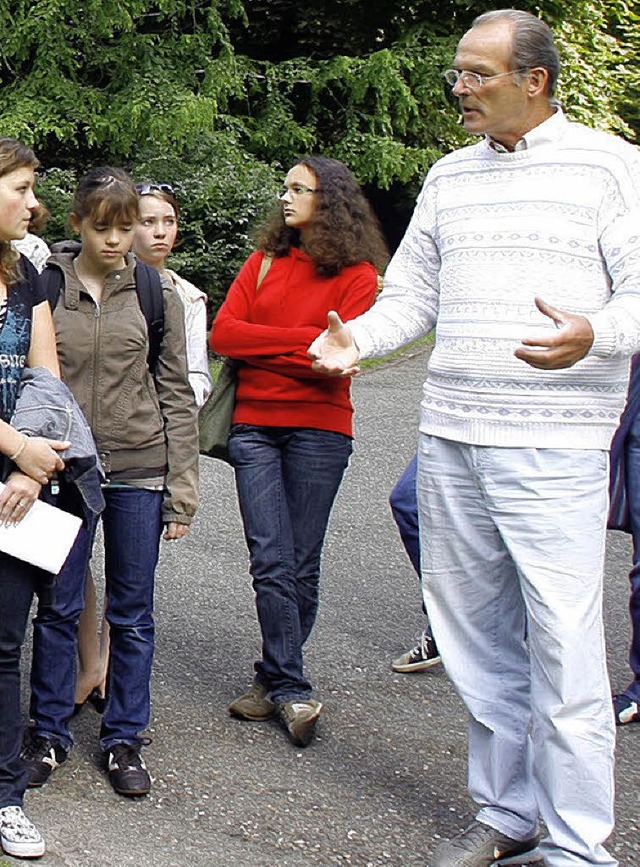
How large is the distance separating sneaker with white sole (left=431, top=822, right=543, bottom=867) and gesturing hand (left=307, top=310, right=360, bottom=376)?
1322mm

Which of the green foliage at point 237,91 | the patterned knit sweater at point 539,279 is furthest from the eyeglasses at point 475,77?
the green foliage at point 237,91

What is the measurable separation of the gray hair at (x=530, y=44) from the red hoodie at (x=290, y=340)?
1.25m

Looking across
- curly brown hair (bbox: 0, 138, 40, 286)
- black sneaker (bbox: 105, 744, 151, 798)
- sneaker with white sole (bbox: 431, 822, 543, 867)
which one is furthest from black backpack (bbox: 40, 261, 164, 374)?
sneaker with white sole (bbox: 431, 822, 543, 867)

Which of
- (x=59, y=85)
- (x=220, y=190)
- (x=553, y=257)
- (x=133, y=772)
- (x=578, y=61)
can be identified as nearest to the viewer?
(x=553, y=257)

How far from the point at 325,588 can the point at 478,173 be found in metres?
3.30

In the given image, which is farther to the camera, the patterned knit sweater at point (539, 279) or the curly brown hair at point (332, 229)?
the curly brown hair at point (332, 229)

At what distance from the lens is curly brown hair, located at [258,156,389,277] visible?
468 cm

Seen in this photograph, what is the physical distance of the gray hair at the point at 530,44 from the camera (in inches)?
135

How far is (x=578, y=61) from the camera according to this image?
69.2 feet

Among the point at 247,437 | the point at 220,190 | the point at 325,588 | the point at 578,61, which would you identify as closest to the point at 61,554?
the point at 247,437

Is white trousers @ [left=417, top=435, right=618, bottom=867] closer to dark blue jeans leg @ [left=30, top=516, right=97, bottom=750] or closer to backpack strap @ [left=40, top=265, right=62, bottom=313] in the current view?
dark blue jeans leg @ [left=30, top=516, right=97, bottom=750]

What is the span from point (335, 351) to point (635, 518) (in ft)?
5.83

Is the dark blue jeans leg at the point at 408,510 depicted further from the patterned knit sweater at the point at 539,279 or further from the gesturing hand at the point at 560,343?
the gesturing hand at the point at 560,343

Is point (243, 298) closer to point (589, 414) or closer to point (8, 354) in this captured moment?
point (8, 354)
